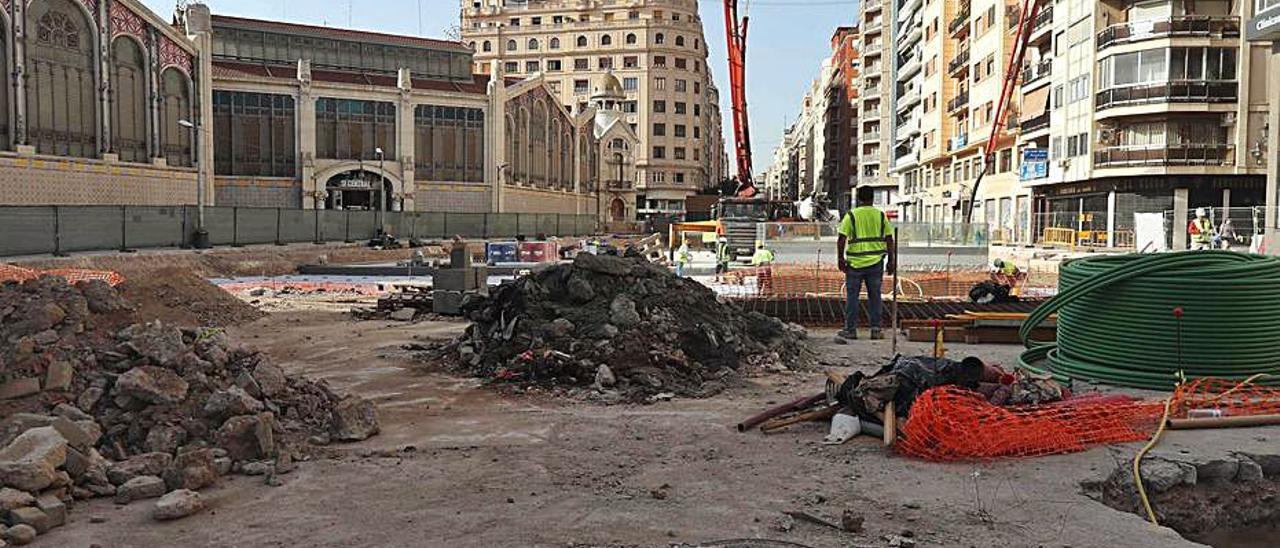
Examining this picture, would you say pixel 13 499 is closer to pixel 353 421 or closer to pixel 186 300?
pixel 353 421

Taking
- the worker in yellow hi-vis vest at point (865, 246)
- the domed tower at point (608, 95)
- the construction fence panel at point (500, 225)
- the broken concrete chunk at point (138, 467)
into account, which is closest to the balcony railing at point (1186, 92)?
the construction fence panel at point (500, 225)

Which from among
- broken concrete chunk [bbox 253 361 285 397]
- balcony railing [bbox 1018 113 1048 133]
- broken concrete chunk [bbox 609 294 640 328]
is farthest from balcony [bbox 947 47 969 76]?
broken concrete chunk [bbox 253 361 285 397]

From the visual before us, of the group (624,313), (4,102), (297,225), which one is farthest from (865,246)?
(4,102)

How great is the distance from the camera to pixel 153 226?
29344 millimetres

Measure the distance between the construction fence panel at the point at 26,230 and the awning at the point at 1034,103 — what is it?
1672 inches

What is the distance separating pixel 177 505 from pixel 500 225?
4806 centimetres

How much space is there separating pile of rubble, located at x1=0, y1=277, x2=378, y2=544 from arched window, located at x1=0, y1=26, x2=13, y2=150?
2960 centimetres

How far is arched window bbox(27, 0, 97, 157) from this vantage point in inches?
1292

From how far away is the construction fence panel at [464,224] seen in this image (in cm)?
4806

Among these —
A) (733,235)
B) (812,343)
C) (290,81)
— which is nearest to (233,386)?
(812,343)

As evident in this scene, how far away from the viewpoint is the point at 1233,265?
7191mm

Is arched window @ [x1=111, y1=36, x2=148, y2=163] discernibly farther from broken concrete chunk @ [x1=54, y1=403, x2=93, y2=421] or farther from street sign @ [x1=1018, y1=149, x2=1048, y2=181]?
street sign @ [x1=1018, y1=149, x2=1048, y2=181]

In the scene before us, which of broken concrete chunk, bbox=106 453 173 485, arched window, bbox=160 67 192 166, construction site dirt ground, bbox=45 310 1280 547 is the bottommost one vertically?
construction site dirt ground, bbox=45 310 1280 547

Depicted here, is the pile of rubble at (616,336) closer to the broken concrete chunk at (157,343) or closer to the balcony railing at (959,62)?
the broken concrete chunk at (157,343)
